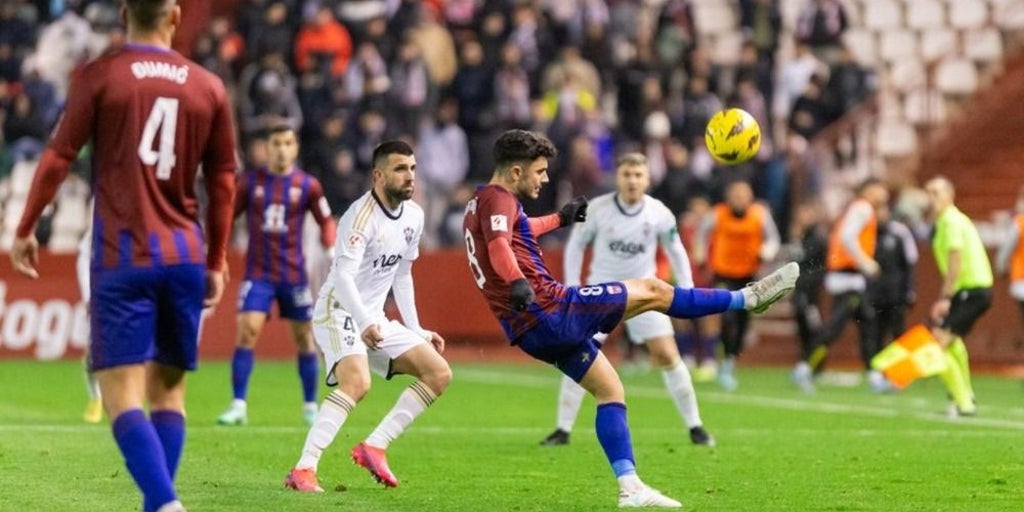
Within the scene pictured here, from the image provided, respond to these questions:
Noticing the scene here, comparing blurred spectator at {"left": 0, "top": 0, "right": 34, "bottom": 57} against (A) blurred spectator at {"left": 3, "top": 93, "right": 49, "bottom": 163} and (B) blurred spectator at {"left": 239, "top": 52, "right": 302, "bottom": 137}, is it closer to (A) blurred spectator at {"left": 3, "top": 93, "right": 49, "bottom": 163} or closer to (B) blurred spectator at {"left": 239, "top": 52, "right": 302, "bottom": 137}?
(A) blurred spectator at {"left": 3, "top": 93, "right": 49, "bottom": 163}

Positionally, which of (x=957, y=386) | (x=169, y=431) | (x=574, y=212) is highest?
(x=574, y=212)

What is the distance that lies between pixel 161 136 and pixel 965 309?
11.9 m

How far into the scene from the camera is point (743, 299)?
10422mm

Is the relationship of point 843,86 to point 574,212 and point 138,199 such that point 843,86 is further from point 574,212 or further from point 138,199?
point 138,199

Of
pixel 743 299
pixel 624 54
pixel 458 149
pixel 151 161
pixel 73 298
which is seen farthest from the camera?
pixel 624 54

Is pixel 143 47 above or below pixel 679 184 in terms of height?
above

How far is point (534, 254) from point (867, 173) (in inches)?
Answer: 705

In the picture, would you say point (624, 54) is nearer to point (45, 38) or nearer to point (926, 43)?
point (926, 43)

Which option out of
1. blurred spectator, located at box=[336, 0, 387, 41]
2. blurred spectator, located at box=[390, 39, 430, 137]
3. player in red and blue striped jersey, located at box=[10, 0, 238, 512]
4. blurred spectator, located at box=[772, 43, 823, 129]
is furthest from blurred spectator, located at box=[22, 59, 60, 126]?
player in red and blue striped jersey, located at box=[10, 0, 238, 512]

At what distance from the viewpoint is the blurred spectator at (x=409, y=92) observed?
26734 millimetres

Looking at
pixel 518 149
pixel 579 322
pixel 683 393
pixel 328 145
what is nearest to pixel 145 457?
pixel 579 322

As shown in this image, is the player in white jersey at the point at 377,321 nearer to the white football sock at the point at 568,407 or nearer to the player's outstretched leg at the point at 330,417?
the player's outstretched leg at the point at 330,417

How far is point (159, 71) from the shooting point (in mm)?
7922

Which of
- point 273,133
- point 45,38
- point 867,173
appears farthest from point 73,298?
point 867,173
